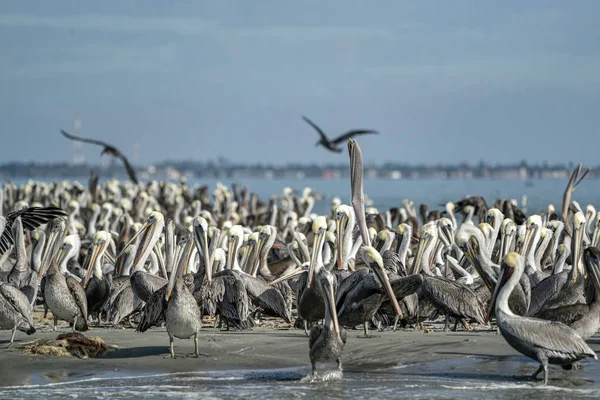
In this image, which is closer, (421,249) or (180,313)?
(180,313)

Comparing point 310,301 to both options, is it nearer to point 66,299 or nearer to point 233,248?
point 66,299

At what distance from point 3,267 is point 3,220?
422 centimetres

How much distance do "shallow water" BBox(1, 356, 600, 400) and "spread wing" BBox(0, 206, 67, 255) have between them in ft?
9.13

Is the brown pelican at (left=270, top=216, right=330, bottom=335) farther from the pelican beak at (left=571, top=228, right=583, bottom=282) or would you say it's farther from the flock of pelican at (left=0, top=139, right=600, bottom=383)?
the pelican beak at (left=571, top=228, right=583, bottom=282)

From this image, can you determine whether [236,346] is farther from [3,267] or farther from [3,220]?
[3,267]

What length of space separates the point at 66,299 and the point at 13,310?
2.35ft

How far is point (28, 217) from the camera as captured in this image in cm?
1121

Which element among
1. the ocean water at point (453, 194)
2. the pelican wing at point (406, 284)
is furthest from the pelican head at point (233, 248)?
the ocean water at point (453, 194)

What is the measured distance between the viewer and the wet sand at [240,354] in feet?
28.6

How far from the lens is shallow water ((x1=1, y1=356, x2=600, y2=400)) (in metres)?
7.73

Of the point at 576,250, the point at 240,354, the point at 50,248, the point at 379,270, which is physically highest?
the point at 50,248

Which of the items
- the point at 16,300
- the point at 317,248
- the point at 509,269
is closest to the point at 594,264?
the point at 509,269

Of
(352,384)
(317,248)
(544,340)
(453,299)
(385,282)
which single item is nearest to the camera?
(544,340)

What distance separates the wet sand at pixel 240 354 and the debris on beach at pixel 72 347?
7 cm
